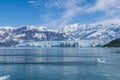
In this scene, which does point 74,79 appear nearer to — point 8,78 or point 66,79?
point 66,79

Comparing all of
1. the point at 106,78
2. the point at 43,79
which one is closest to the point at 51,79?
the point at 43,79

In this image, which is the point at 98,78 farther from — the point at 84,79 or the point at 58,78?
the point at 58,78

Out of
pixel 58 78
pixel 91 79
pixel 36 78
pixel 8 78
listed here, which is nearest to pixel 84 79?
pixel 91 79

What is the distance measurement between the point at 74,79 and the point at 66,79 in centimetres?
141

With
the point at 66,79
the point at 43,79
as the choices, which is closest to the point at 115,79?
the point at 66,79

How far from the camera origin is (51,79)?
52.4 meters

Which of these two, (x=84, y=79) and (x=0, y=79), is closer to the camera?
(x=0, y=79)

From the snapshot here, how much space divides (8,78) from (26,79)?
3.27 metres

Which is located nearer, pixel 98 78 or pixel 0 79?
pixel 0 79

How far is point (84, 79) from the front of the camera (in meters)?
52.5

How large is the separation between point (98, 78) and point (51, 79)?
8.59 metres

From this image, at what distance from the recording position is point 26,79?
52.7 meters

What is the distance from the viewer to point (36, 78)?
5406 cm

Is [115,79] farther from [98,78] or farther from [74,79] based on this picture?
[74,79]
